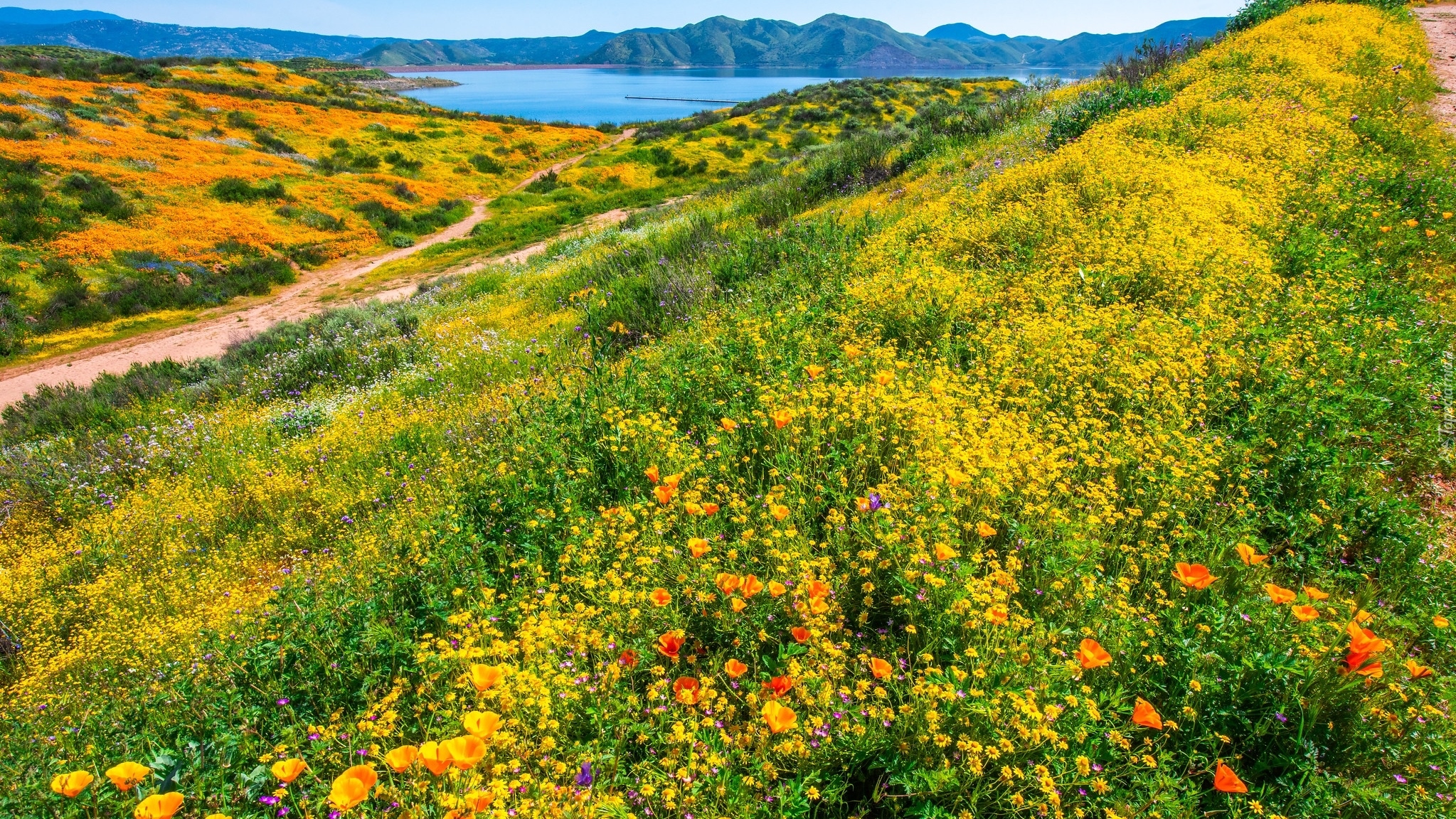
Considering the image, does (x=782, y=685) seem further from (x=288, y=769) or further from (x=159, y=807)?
(x=159, y=807)

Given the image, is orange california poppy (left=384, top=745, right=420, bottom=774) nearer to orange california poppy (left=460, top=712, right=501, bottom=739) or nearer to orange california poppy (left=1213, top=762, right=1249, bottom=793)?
orange california poppy (left=460, top=712, right=501, bottom=739)

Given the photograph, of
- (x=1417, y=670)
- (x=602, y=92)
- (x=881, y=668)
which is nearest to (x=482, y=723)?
(x=881, y=668)

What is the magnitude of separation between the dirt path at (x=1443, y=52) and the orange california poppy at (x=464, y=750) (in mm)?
14587

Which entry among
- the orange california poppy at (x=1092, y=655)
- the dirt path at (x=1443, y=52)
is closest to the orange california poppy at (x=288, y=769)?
the orange california poppy at (x=1092, y=655)

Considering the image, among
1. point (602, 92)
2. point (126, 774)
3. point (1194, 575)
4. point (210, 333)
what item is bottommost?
point (210, 333)

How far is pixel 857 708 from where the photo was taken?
7.57 ft

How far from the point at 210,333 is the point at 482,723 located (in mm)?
19573

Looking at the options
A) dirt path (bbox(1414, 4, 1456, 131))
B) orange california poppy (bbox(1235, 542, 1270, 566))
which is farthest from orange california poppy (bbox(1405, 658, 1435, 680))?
dirt path (bbox(1414, 4, 1456, 131))

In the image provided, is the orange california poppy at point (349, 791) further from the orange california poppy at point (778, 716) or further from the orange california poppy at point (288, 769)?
the orange california poppy at point (778, 716)

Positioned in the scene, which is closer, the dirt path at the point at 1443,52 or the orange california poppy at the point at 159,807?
the orange california poppy at the point at 159,807

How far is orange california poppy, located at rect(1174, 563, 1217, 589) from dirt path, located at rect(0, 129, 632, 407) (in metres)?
17.4

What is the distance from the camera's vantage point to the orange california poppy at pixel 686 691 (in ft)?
7.34

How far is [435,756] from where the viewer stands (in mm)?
1896

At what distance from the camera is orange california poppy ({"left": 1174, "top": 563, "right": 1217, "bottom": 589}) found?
2.37m
